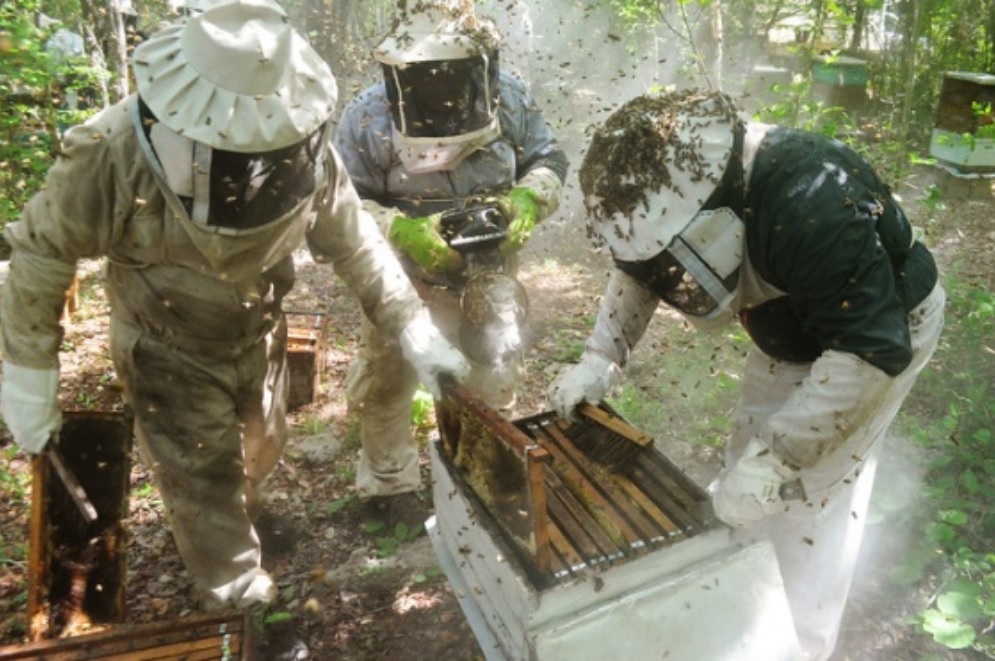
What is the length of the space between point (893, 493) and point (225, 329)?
3.42 metres

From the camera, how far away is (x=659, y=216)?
2.13 meters

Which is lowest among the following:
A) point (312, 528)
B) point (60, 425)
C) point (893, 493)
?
point (312, 528)

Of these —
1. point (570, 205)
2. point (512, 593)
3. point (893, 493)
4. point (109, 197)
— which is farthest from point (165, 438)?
point (570, 205)

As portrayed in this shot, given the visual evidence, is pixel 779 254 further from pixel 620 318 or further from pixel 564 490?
pixel 564 490

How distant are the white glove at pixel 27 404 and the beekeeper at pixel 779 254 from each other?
2055mm

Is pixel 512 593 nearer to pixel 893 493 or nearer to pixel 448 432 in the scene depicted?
pixel 448 432

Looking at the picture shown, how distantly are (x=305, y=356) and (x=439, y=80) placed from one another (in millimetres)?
2230

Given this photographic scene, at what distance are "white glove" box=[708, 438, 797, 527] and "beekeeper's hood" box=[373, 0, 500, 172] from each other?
2093 millimetres

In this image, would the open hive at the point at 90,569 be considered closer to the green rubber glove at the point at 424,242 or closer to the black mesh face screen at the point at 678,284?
the green rubber glove at the point at 424,242

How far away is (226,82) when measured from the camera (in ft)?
7.00

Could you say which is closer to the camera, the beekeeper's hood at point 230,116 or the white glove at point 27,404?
the beekeeper's hood at point 230,116

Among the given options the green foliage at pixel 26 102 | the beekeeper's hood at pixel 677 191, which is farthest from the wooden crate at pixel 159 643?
the green foliage at pixel 26 102

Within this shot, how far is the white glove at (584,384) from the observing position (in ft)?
9.11

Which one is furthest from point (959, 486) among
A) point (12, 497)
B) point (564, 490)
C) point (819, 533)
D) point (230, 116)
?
point (12, 497)
